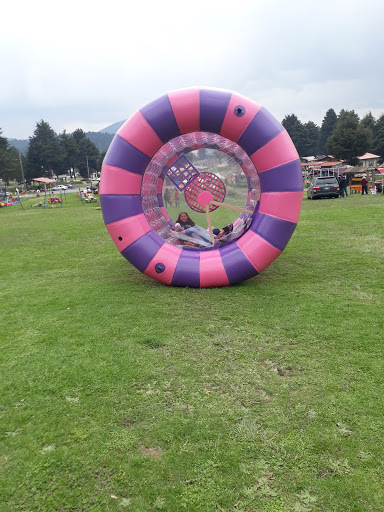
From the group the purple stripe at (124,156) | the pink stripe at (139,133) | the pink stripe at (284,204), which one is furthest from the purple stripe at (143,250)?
the pink stripe at (284,204)

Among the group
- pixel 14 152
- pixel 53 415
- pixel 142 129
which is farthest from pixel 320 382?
pixel 14 152

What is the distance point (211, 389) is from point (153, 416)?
538 millimetres

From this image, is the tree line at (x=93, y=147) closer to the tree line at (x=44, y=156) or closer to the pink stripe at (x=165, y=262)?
the tree line at (x=44, y=156)

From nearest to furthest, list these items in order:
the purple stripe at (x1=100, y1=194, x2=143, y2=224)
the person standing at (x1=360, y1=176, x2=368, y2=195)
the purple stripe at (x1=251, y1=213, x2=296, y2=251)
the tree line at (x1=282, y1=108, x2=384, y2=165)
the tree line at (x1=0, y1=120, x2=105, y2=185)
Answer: the purple stripe at (x1=251, y1=213, x2=296, y2=251), the purple stripe at (x1=100, y1=194, x2=143, y2=224), the person standing at (x1=360, y1=176, x2=368, y2=195), the tree line at (x1=282, y1=108, x2=384, y2=165), the tree line at (x1=0, y1=120, x2=105, y2=185)

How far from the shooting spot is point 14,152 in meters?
59.8

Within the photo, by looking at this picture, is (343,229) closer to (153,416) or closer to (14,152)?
(153,416)

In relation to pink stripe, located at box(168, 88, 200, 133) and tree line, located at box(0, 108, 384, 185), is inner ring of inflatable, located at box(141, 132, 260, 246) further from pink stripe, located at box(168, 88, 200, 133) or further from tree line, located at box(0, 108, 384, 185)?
tree line, located at box(0, 108, 384, 185)

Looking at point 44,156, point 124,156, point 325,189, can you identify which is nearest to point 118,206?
point 124,156

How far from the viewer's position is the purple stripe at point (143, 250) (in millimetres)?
5504

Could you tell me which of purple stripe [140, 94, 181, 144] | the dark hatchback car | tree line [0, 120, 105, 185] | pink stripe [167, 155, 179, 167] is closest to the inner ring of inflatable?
pink stripe [167, 155, 179, 167]

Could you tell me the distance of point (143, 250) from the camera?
5.50 m

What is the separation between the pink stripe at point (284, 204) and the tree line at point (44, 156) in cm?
5415

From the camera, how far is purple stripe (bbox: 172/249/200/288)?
5410 mm

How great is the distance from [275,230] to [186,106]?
2110 millimetres
